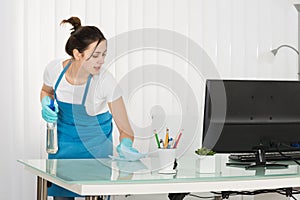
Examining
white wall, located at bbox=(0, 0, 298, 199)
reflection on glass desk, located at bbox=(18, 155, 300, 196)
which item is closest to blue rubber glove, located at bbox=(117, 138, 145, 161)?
reflection on glass desk, located at bbox=(18, 155, 300, 196)

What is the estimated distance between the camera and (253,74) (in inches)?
180

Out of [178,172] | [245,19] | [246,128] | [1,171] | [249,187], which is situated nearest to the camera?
[249,187]

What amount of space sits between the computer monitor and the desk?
125mm

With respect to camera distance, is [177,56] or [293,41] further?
[293,41]

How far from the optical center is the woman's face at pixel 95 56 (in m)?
3.04

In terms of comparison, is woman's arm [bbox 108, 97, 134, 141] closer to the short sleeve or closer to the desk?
the short sleeve

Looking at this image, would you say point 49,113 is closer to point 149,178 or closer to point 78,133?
point 78,133

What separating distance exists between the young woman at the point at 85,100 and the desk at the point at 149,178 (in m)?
0.37

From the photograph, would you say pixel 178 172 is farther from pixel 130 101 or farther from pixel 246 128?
pixel 130 101

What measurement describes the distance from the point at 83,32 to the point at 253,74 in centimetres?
190

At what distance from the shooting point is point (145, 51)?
4.19 metres

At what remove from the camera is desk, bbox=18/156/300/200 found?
202 centimetres

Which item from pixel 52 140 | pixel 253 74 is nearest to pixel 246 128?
pixel 52 140

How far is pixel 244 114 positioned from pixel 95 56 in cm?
88
